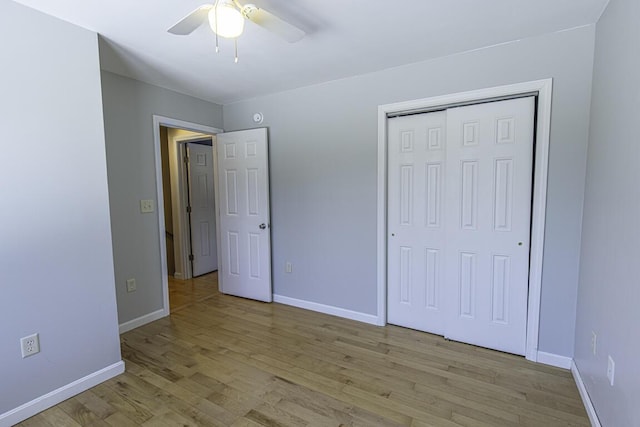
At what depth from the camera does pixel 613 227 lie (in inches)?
61.8

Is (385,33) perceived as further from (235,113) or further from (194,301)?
(194,301)

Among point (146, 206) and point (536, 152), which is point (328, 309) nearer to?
point (146, 206)

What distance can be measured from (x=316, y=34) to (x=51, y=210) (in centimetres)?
201

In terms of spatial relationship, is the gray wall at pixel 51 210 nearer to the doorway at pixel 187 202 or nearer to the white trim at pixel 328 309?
the white trim at pixel 328 309

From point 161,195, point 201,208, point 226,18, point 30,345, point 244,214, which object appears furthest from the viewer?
point 201,208

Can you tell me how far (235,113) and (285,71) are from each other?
1202 mm

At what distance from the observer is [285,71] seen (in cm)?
279

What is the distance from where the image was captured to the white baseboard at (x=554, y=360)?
224 cm

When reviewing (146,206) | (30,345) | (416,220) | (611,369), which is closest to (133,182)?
(146,206)

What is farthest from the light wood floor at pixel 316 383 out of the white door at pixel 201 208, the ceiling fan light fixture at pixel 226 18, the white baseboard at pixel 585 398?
the ceiling fan light fixture at pixel 226 18

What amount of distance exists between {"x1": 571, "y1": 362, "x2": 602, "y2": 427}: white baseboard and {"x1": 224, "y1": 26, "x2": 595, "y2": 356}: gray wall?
140 millimetres

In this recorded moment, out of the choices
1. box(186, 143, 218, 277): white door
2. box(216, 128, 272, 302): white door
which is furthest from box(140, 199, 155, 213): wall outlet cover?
box(186, 143, 218, 277): white door

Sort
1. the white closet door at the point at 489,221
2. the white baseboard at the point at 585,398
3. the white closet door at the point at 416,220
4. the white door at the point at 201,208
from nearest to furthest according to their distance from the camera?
the white baseboard at the point at 585,398
the white closet door at the point at 489,221
the white closet door at the point at 416,220
the white door at the point at 201,208

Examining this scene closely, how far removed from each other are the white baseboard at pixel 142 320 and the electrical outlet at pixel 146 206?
103cm
